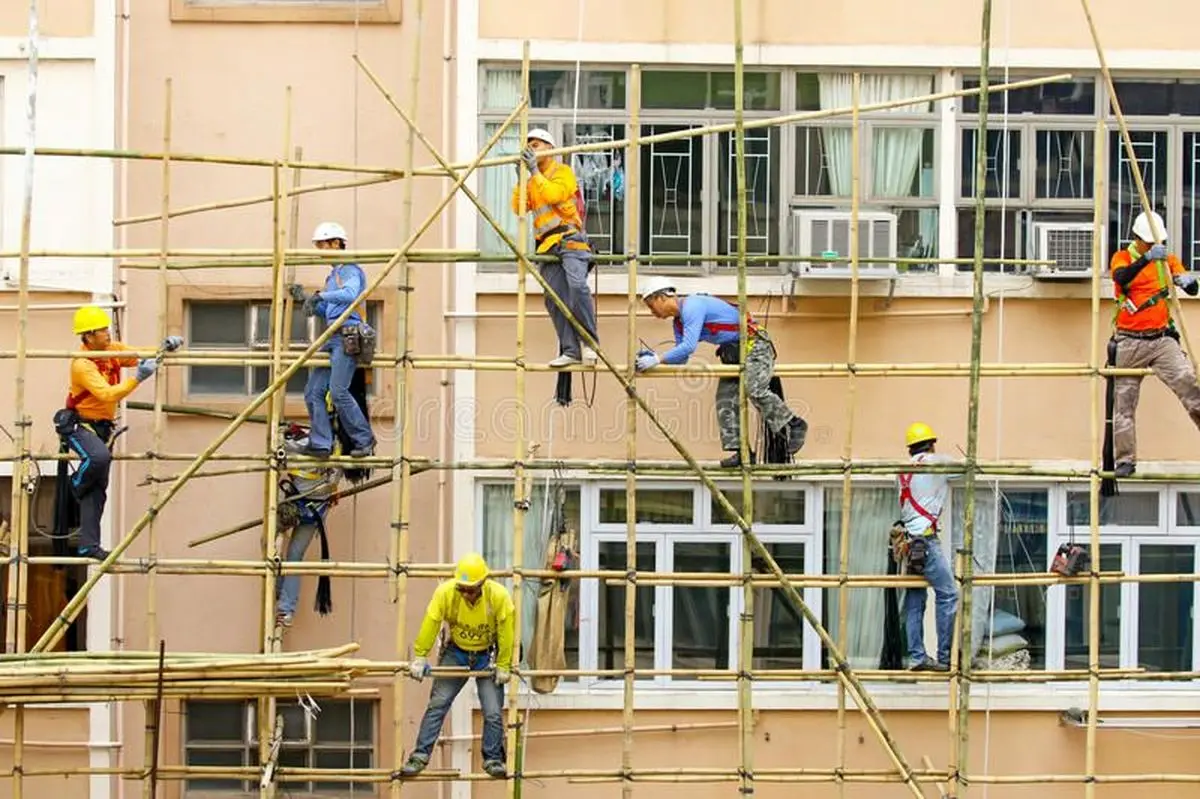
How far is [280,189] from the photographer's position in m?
15.1

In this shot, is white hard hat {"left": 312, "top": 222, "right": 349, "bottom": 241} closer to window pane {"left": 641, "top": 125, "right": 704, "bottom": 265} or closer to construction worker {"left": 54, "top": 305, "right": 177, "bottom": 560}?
construction worker {"left": 54, "top": 305, "right": 177, "bottom": 560}

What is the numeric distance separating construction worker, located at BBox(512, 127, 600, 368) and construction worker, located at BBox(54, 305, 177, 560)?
2544 mm

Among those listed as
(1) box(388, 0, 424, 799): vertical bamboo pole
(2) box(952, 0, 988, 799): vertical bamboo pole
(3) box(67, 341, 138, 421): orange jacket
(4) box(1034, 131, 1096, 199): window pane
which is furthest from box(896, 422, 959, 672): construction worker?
(3) box(67, 341, 138, 421): orange jacket

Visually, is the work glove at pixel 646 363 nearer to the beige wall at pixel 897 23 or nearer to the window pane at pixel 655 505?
the window pane at pixel 655 505

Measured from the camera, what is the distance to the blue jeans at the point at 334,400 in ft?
48.7

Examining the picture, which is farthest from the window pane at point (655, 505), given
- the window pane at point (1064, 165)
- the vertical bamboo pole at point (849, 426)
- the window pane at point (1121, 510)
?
the window pane at point (1064, 165)

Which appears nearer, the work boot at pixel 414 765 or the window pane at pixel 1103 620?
the work boot at pixel 414 765

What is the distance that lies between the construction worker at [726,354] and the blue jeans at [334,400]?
195 centimetres

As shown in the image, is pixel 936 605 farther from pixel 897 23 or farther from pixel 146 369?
pixel 146 369

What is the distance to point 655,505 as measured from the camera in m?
15.7

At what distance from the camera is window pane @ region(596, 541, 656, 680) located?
15695 millimetres

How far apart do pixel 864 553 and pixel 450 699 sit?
3.22m

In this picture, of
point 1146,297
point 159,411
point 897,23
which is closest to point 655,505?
point 159,411

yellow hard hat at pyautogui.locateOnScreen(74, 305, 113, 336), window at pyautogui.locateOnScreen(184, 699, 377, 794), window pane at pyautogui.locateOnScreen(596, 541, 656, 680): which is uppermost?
yellow hard hat at pyautogui.locateOnScreen(74, 305, 113, 336)
